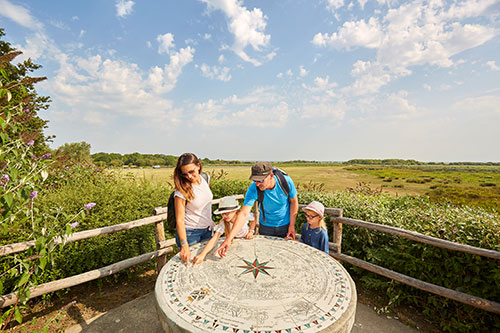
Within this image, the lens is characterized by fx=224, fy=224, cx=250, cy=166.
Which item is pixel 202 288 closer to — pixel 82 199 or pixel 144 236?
pixel 144 236

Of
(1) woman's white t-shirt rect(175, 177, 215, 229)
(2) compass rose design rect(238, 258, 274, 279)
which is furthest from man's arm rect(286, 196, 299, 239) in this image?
(1) woman's white t-shirt rect(175, 177, 215, 229)

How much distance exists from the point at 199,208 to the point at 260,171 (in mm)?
1016

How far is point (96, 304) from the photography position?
3.86m

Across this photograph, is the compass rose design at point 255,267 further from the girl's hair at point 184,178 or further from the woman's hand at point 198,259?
the girl's hair at point 184,178

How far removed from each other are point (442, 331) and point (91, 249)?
18.6ft


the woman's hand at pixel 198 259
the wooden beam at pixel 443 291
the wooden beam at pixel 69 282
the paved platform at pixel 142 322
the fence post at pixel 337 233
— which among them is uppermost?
the woman's hand at pixel 198 259

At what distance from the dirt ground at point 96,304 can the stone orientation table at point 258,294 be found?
1928 mm

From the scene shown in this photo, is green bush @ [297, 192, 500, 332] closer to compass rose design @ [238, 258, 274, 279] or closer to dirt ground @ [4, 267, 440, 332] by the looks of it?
dirt ground @ [4, 267, 440, 332]

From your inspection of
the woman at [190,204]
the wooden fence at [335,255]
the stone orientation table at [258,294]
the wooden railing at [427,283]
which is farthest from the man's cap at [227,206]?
the wooden railing at [427,283]

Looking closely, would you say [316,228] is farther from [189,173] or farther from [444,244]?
[189,173]

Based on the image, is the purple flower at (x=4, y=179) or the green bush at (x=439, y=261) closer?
the purple flower at (x=4, y=179)

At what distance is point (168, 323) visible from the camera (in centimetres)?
183

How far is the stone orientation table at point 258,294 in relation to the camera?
176 centimetres

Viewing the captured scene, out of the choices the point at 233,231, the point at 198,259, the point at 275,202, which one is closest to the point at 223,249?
the point at 233,231
